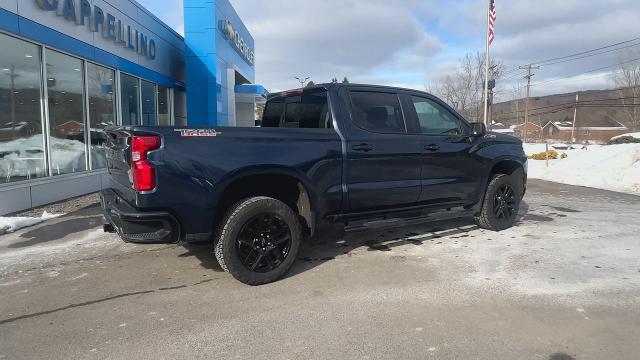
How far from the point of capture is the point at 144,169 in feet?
12.6

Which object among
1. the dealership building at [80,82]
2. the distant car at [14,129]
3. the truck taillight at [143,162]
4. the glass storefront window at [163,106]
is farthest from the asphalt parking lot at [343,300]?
the glass storefront window at [163,106]

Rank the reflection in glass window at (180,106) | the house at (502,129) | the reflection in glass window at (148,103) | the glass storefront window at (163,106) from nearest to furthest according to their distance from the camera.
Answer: the reflection in glass window at (148,103), the glass storefront window at (163,106), the reflection in glass window at (180,106), the house at (502,129)

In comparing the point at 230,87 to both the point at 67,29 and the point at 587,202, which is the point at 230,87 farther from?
the point at 587,202

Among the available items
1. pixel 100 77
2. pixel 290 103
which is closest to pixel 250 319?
pixel 290 103

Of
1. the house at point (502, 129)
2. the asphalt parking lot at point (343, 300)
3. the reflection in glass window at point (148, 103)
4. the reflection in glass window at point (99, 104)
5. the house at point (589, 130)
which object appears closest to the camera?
the asphalt parking lot at point (343, 300)

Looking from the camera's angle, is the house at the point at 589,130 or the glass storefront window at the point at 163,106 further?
the house at the point at 589,130

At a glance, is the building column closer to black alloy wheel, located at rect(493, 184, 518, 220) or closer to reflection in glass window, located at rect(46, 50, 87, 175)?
reflection in glass window, located at rect(46, 50, 87, 175)

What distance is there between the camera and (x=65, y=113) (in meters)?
9.70

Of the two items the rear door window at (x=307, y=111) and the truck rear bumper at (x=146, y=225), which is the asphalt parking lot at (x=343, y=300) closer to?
the truck rear bumper at (x=146, y=225)

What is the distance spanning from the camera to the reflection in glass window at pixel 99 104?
10.8 m

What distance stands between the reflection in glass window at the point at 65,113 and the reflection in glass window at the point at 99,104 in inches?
14.2

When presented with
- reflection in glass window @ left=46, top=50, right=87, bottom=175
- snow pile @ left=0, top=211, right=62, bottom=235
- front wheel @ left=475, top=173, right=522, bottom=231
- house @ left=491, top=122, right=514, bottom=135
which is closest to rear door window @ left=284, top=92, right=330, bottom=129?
front wheel @ left=475, top=173, right=522, bottom=231

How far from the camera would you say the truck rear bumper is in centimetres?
394

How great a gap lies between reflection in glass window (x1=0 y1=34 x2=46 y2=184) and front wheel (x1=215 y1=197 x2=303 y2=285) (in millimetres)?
5865
